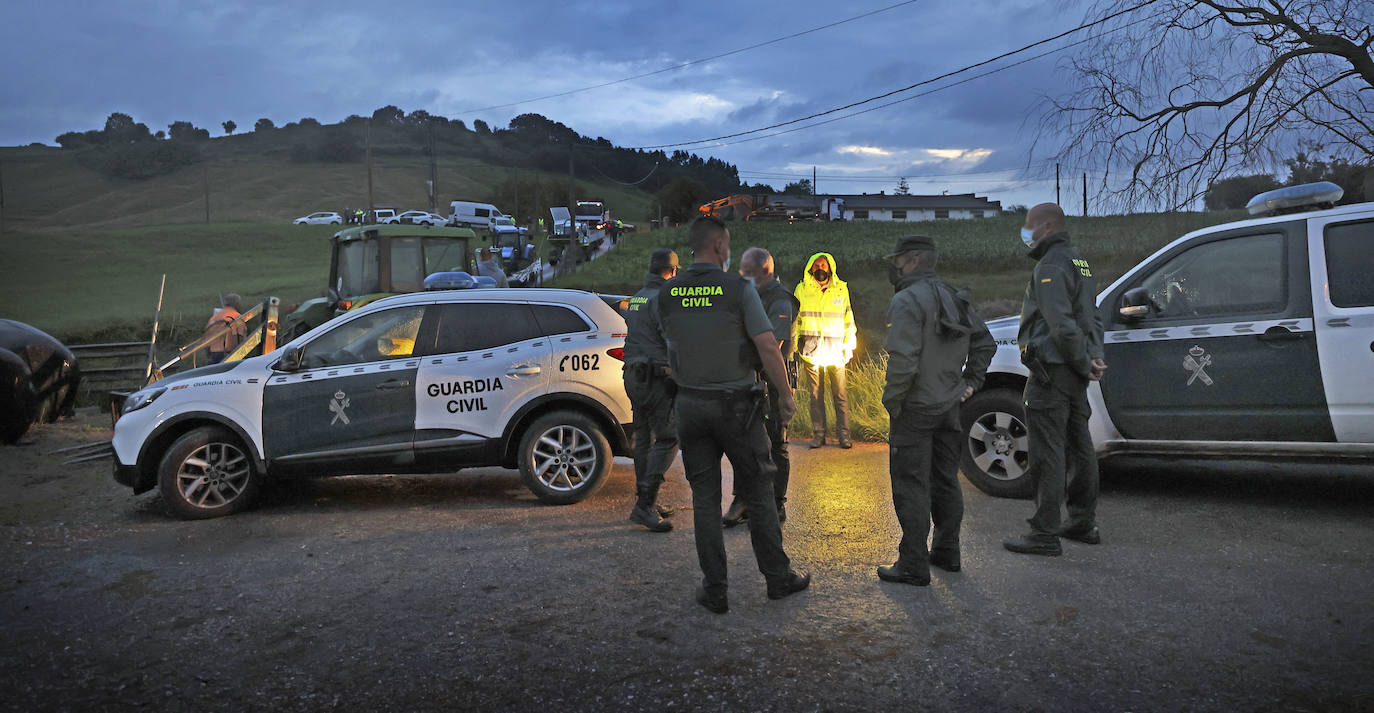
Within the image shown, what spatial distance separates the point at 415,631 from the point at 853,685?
197cm

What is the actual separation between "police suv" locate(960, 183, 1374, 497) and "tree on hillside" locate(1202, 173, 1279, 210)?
666 cm

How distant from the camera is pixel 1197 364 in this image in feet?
20.1

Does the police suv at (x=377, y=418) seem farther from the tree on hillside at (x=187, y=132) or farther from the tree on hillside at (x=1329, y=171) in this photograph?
the tree on hillside at (x=187, y=132)

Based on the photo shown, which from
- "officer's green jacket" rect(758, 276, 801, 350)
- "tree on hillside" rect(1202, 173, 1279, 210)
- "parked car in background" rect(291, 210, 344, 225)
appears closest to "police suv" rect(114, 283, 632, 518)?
"officer's green jacket" rect(758, 276, 801, 350)

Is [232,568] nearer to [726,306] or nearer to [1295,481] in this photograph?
[726,306]

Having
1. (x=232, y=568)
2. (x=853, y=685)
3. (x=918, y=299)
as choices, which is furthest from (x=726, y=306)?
(x=232, y=568)

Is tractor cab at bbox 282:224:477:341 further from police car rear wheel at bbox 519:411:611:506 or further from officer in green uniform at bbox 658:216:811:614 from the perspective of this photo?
officer in green uniform at bbox 658:216:811:614

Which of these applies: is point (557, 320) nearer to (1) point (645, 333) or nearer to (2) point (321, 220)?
(1) point (645, 333)

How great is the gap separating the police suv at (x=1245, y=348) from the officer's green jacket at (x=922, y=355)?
6.63 feet

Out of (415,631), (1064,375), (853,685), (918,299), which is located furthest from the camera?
(1064,375)

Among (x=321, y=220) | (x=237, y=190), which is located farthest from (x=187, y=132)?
(x=321, y=220)

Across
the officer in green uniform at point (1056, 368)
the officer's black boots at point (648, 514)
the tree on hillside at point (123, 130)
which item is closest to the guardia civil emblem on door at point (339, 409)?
the officer's black boots at point (648, 514)

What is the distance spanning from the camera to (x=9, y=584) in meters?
5.34

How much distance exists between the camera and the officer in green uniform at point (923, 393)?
15.8 feet
